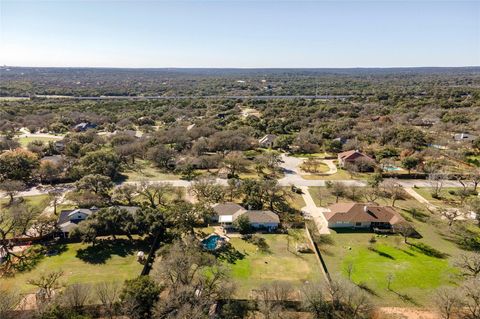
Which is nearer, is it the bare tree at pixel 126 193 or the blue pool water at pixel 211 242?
the blue pool water at pixel 211 242

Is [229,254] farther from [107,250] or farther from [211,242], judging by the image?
[107,250]

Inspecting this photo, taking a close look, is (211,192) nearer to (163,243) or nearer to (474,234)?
(163,243)

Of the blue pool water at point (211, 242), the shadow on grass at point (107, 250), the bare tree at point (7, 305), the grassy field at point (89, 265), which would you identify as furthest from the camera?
the blue pool water at point (211, 242)

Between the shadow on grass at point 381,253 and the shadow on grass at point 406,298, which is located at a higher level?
the shadow on grass at point 381,253

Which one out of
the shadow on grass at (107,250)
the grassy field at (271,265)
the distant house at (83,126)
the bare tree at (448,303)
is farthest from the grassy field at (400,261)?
the distant house at (83,126)

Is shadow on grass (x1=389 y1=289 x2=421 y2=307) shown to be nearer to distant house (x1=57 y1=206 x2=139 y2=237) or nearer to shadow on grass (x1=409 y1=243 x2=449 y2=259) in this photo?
shadow on grass (x1=409 y1=243 x2=449 y2=259)

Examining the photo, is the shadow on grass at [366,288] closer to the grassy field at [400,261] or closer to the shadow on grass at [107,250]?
the grassy field at [400,261]

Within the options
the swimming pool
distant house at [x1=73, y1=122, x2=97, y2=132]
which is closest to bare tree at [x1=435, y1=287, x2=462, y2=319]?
the swimming pool
